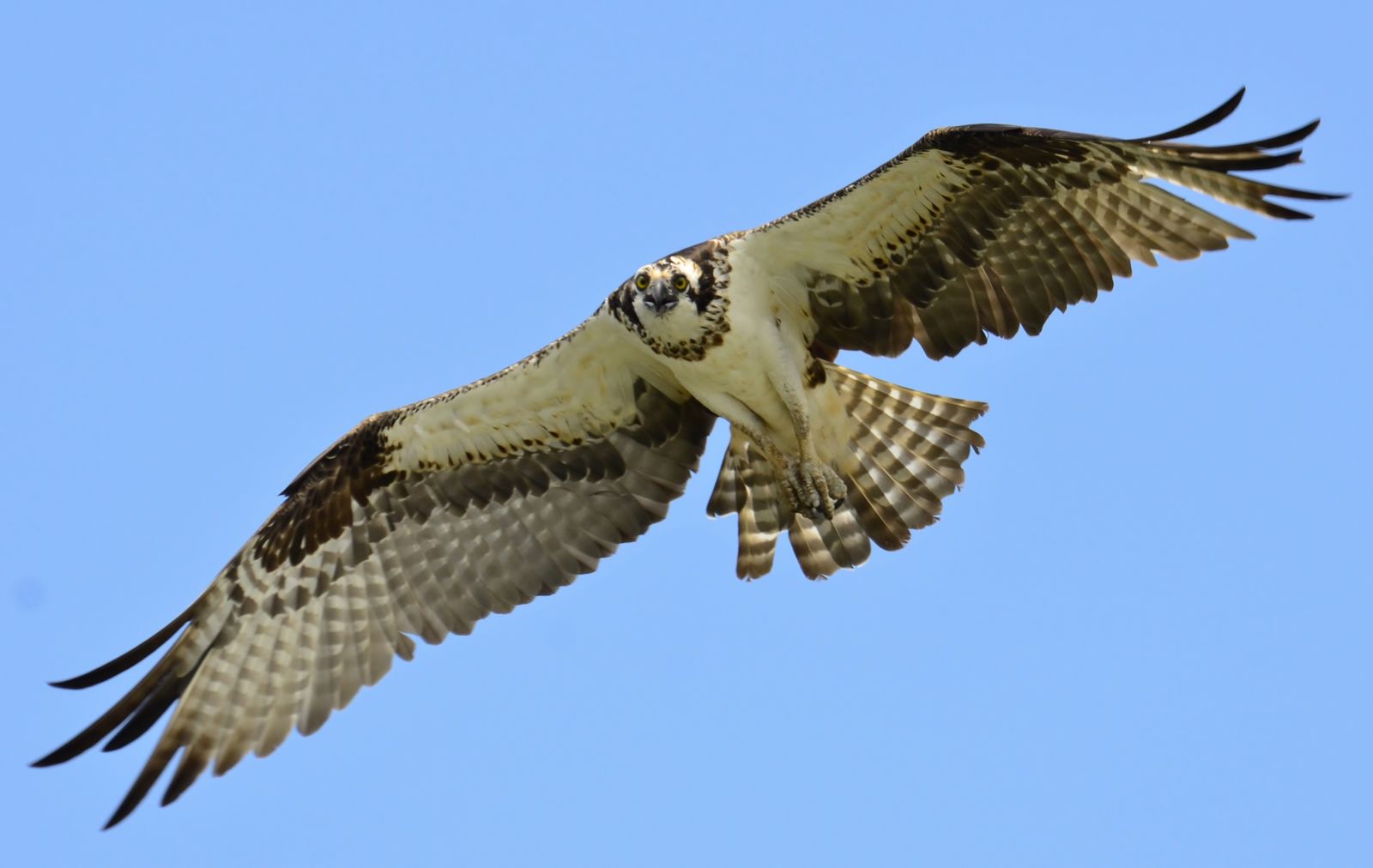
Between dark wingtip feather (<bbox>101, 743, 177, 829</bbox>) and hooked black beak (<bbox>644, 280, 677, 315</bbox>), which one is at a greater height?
hooked black beak (<bbox>644, 280, 677, 315</bbox>)

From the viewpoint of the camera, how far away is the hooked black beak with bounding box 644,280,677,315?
29.5ft

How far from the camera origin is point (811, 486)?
9930 millimetres

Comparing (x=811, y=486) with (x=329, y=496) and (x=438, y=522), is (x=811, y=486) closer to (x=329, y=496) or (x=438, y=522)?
(x=438, y=522)

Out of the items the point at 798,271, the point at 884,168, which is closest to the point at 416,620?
the point at 798,271

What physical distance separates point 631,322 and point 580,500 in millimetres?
1526

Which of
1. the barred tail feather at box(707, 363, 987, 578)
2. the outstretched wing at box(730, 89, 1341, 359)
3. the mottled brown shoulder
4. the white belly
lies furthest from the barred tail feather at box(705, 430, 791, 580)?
the mottled brown shoulder

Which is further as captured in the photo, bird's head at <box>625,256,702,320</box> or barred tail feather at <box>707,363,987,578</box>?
barred tail feather at <box>707,363,987,578</box>

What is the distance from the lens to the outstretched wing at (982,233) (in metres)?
8.88

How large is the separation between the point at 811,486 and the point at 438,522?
2.21 m

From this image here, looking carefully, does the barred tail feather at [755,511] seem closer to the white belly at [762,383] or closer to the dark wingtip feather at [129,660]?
the white belly at [762,383]

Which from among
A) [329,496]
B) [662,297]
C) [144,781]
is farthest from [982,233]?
[144,781]

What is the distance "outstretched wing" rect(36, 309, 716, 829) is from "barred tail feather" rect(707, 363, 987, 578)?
1.53 feet

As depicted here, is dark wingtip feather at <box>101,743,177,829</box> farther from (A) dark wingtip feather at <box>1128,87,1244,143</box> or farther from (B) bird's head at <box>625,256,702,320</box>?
(A) dark wingtip feather at <box>1128,87,1244,143</box>

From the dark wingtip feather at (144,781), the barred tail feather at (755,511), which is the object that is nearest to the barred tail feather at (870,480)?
the barred tail feather at (755,511)
